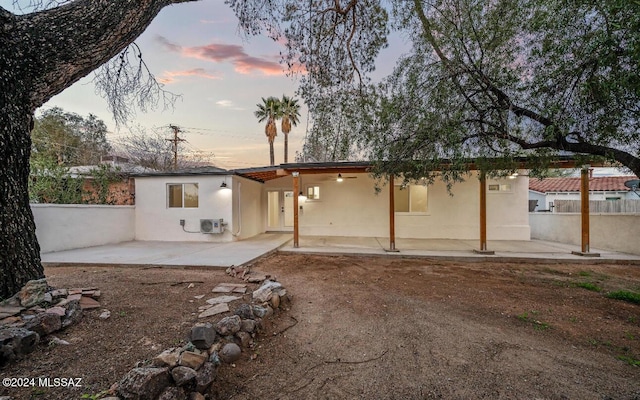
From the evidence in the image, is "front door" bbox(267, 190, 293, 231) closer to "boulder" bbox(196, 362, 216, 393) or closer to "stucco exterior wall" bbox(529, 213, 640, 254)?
"stucco exterior wall" bbox(529, 213, 640, 254)

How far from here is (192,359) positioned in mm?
2072

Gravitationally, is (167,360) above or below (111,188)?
below

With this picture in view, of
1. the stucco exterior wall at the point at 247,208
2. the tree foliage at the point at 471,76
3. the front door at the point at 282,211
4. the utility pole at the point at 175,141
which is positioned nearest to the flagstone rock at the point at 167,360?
the tree foliage at the point at 471,76

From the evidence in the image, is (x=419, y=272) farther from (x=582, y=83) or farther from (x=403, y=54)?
(x=403, y=54)

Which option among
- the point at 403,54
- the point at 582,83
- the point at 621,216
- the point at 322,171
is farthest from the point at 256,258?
the point at 621,216

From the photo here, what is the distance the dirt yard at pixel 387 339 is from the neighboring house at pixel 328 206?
13.1 feet

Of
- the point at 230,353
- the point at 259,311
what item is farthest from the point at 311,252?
the point at 230,353

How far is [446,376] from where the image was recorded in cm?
222

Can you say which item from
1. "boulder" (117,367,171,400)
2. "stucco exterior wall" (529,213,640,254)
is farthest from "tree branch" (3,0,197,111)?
"stucco exterior wall" (529,213,640,254)

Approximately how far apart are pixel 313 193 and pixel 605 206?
946 centimetres

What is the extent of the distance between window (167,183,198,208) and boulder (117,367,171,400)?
778cm

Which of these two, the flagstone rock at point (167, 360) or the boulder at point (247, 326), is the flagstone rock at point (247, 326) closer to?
the boulder at point (247, 326)

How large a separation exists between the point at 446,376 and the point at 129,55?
21.9ft

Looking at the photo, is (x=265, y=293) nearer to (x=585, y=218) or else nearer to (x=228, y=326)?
(x=228, y=326)
